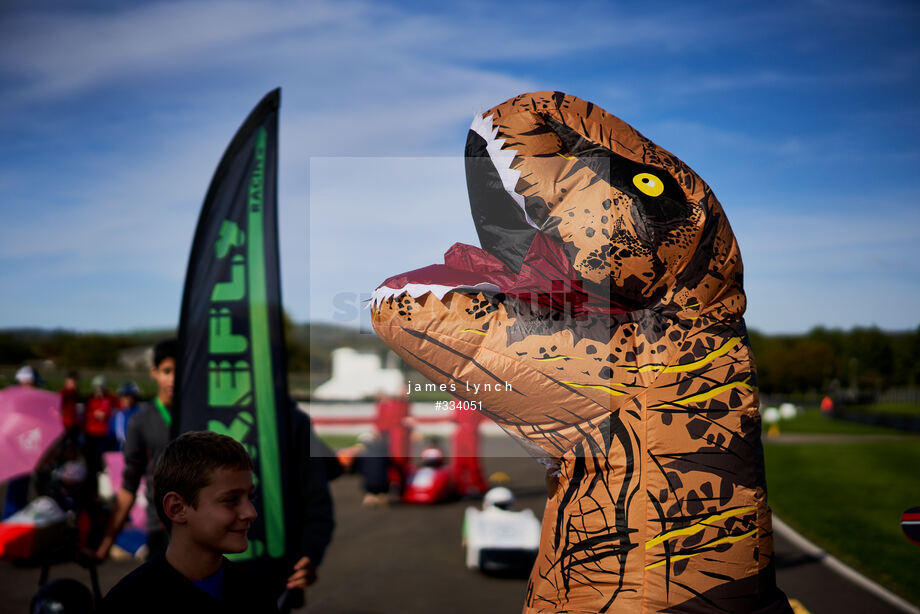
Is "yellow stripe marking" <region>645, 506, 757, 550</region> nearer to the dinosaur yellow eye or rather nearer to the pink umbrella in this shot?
the dinosaur yellow eye

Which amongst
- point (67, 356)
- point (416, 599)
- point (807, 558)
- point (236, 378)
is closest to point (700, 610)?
point (236, 378)

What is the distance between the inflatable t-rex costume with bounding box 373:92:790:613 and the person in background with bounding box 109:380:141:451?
370 inches

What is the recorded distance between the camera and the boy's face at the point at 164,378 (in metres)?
4.21

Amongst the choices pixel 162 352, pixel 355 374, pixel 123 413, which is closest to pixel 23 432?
pixel 123 413

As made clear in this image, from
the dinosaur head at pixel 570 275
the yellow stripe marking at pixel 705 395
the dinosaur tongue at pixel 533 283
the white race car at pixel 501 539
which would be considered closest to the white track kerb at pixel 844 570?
the white race car at pixel 501 539

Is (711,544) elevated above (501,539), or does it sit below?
above

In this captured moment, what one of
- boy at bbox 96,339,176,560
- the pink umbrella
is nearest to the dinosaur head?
boy at bbox 96,339,176,560

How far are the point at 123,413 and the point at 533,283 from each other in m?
10.0

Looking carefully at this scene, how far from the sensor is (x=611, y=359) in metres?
1.78

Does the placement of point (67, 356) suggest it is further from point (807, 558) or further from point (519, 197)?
point (519, 197)

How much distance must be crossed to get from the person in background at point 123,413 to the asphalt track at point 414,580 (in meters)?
2.70

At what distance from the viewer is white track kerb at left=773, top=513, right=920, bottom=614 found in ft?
21.7

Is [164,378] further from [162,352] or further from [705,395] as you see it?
[705,395]

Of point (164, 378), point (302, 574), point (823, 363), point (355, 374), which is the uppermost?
point (355, 374)
